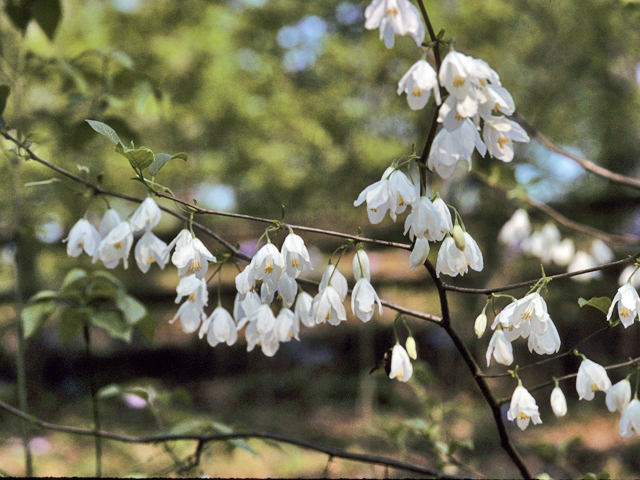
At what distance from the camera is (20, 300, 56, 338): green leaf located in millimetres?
1117

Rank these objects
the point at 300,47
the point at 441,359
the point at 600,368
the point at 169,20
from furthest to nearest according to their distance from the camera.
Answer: the point at 441,359, the point at 169,20, the point at 300,47, the point at 600,368

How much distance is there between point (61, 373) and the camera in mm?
6918

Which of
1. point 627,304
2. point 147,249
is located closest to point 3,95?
point 147,249

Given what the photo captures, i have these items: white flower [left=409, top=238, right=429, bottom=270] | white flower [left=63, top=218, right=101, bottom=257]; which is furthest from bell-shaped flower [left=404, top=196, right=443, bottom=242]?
white flower [left=63, top=218, right=101, bottom=257]

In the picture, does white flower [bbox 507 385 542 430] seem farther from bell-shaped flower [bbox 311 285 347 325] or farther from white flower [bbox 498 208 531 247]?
white flower [bbox 498 208 531 247]

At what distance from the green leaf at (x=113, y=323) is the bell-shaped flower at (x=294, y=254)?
527mm

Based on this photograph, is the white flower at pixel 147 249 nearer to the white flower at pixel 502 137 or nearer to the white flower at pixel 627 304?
the white flower at pixel 502 137

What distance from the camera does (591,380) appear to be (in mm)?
833

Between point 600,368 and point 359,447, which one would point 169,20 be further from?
point 600,368

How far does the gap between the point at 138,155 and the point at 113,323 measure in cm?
63

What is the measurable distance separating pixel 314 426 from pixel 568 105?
451 cm

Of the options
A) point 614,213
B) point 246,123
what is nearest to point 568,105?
point 614,213

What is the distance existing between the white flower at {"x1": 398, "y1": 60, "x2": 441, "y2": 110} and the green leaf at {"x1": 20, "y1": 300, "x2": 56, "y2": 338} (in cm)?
97

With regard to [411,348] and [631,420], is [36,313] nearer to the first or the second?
[411,348]
